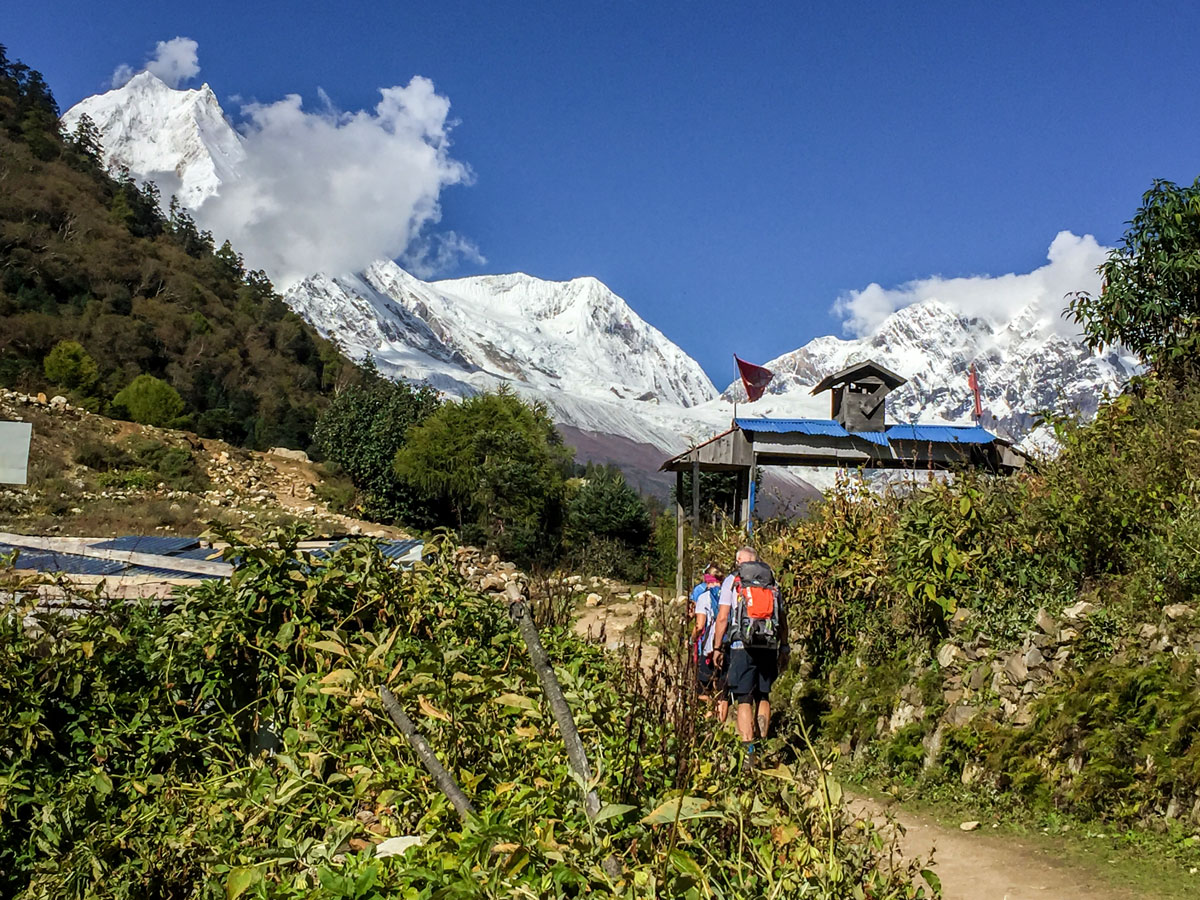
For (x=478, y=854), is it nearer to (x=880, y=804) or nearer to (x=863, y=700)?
(x=880, y=804)

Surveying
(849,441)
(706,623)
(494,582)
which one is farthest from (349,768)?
(494,582)

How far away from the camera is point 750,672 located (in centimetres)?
566

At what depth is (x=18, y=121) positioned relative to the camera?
48.9 m

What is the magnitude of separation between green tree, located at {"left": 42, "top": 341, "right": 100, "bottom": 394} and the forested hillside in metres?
0.05

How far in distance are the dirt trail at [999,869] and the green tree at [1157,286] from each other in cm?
559

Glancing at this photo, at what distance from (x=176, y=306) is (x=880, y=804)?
147ft

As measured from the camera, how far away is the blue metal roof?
11672 millimetres

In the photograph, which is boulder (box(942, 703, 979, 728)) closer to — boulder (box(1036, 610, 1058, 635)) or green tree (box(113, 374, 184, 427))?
boulder (box(1036, 610, 1058, 635))

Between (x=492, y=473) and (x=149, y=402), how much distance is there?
13.1 metres


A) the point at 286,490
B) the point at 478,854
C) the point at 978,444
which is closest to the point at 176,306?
the point at 286,490

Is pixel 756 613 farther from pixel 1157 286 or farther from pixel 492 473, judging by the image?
pixel 492 473

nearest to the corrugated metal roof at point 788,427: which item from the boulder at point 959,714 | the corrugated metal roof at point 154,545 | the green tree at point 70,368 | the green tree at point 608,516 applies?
the boulder at point 959,714

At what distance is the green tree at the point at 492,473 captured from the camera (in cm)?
2467

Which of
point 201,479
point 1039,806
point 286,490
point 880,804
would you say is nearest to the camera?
point 1039,806
